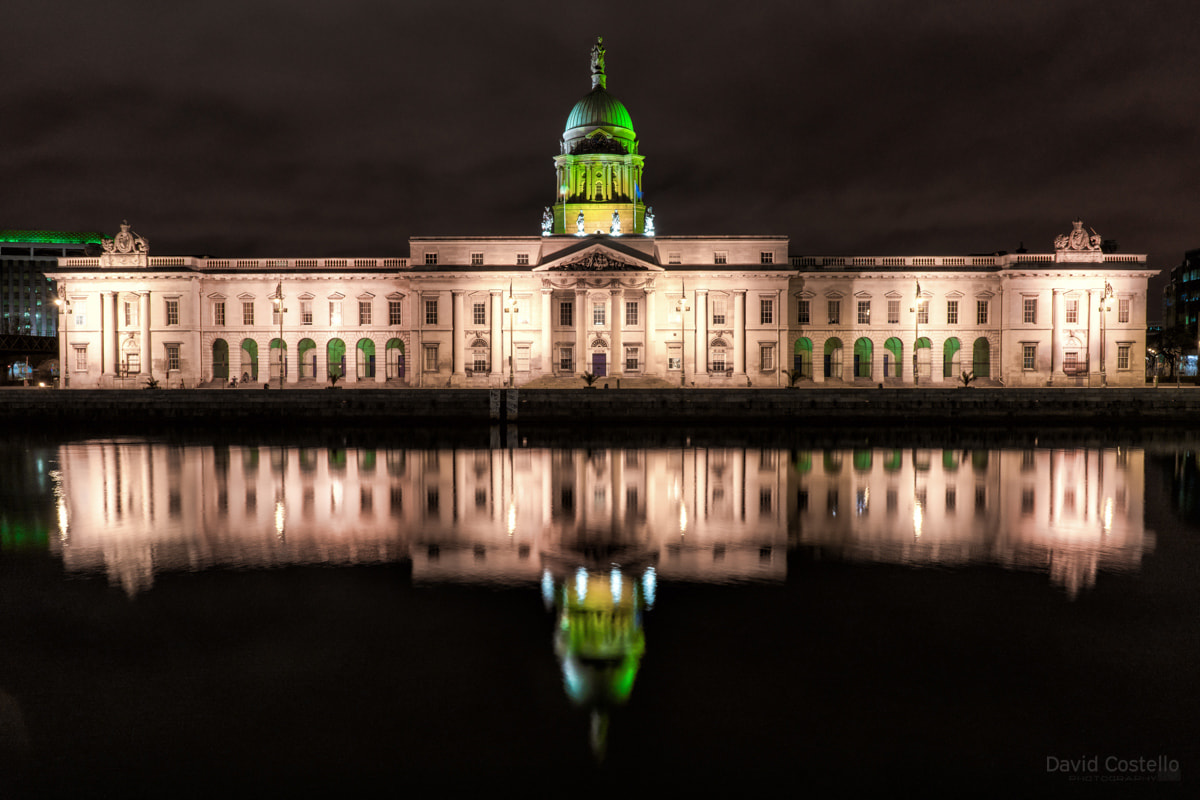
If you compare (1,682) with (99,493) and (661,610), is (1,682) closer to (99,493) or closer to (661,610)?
(661,610)

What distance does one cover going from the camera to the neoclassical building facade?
67.5m

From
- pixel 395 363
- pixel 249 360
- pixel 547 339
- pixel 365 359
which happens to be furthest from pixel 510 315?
pixel 249 360

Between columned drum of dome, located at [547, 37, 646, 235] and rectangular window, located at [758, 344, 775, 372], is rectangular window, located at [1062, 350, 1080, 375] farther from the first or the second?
columned drum of dome, located at [547, 37, 646, 235]

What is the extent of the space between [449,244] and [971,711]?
213 ft

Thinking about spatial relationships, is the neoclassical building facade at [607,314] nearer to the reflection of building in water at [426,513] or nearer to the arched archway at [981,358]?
the arched archway at [981,358]

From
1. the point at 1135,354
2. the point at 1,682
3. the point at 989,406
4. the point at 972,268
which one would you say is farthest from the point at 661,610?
the point at 1135,354

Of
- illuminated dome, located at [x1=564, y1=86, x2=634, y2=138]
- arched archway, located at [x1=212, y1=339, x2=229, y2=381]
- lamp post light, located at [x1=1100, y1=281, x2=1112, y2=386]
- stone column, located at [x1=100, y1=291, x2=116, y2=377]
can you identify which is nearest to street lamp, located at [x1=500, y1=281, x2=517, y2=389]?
illuminated dome, located at [x1=564, y1=86, x2=634, y2=138]

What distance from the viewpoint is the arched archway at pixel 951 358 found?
2795 inches

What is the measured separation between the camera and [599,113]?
79938mm

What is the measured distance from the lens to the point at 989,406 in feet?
150

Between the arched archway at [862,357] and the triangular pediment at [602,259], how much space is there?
792 inches

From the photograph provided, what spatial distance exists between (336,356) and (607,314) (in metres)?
25.2

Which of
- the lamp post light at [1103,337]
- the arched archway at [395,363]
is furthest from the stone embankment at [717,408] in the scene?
the arched archway at [395,363]

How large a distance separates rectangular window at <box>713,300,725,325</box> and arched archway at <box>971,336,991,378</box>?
22268mm
